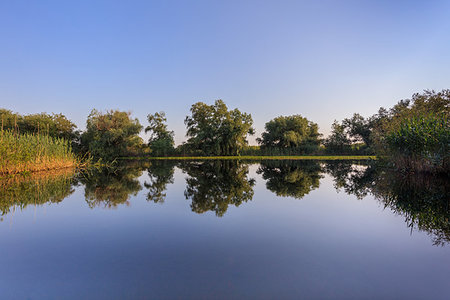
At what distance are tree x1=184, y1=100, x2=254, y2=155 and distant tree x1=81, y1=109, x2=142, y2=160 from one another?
928cm

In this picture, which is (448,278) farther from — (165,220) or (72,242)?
(72,242)

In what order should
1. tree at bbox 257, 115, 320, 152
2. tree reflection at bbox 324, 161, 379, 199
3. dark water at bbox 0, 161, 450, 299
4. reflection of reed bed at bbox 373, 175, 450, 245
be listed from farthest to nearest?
tree at bbox 257, 115, 320, 152, tree reflection at bbox 324, 161, 379, 199, reflection of reed bed at bbox 373, 175, 450, 245, dark water at bbox 0, 161, 450, 299

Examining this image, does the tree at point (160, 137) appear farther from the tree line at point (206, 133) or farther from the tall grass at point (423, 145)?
the tall grass at point (423, 145)

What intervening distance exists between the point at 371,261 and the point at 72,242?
4212mm

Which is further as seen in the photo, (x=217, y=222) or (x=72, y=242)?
(x=217, y=222)

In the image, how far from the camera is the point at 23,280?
8.27 ft

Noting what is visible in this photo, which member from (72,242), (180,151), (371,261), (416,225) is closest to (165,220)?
(72,242)

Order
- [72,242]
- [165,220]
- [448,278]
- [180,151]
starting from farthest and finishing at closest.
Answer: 1. [180,151]
2. [165,220]
3. [72,242]
4. [448,278]

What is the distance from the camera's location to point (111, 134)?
33562 millimetres

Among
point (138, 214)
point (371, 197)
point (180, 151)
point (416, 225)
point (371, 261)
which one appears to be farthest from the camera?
point (180, 151)

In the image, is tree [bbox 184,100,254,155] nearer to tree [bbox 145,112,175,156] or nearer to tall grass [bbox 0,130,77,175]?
tree [bbox 145,112,175,156]

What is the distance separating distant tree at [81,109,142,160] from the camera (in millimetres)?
33750

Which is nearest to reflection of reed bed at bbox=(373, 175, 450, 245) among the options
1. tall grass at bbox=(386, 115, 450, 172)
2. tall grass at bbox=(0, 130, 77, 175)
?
tall grass at bbox=(386, 115, 450, 172)

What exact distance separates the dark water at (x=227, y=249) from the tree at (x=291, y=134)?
36.3m
